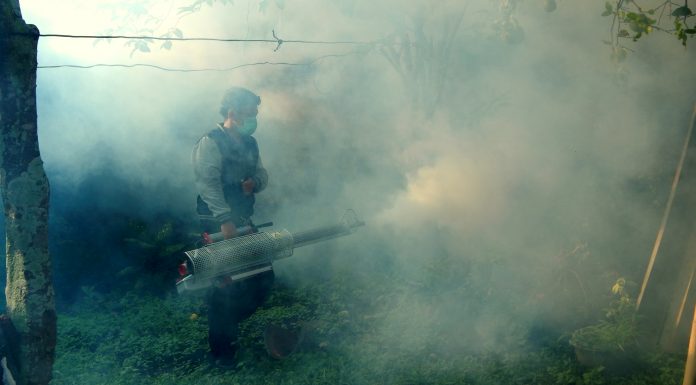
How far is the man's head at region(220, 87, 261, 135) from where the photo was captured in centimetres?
589

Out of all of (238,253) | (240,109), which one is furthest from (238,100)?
(238,253)

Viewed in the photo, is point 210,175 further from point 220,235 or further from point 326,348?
point 326,348

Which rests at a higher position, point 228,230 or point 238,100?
point 238,100

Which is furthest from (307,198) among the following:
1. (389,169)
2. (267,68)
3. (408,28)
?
(408,28)

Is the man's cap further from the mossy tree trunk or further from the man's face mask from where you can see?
the mossy tree trunk

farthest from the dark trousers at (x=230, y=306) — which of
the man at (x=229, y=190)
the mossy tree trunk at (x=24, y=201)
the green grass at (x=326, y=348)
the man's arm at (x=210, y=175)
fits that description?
the mossy tree trunk at (x=24, y=201)

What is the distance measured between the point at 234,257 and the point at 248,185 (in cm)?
98

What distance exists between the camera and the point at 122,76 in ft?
29.5

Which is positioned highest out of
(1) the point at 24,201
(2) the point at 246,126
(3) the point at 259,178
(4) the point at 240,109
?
(4) the point at 240,109

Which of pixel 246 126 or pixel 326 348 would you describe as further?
pixel 326 348

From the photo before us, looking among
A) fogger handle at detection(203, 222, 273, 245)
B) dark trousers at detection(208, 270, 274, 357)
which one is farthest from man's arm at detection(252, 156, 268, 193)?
dark trousers at detection(208, 270, 274, 357)

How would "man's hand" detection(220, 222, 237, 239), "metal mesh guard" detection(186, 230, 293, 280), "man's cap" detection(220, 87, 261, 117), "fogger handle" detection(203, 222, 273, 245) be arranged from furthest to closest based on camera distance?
"man's cap" detection(220, 87, 261, 117)
"man's hand" detection(220, 222, 237, 239)
"fogger handle" detection(203, 222, 273, 245)
"metal mesh guard" detection(186, 230, 293, 280)

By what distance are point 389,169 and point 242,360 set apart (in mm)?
3865

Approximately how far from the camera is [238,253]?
546 centimetres
